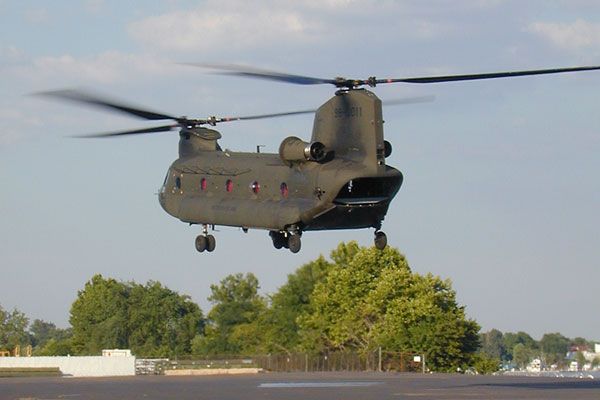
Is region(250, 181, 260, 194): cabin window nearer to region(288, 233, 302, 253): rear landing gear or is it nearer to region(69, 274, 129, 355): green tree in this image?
region(288, 233, 302, 253): rear landing gear

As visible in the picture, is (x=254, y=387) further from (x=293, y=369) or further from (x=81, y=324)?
(x=81, y=324)

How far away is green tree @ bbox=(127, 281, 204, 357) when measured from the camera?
189 m

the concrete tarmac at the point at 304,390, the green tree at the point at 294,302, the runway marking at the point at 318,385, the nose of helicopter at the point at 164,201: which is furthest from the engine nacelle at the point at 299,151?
the green tree at the point at 294,302

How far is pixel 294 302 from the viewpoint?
16025 centimetres

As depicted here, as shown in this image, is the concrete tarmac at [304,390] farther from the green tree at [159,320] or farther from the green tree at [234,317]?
the green tree at [159,320]

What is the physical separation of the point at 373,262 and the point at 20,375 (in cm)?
5761

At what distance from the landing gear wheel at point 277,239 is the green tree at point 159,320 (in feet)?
420

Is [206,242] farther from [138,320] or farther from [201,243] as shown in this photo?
[138,320]

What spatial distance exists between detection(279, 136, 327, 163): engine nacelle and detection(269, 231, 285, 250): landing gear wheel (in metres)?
3.68

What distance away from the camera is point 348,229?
57.9 m

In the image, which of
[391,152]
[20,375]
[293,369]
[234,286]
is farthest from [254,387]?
[234,286]

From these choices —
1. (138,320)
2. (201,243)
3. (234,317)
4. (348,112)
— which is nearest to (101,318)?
(138,320)

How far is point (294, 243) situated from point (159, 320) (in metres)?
135

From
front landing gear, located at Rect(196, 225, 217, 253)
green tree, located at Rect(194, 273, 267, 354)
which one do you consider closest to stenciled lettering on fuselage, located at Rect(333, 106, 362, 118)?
front landing gear, located at Rect(196, 225, 217, 253)
